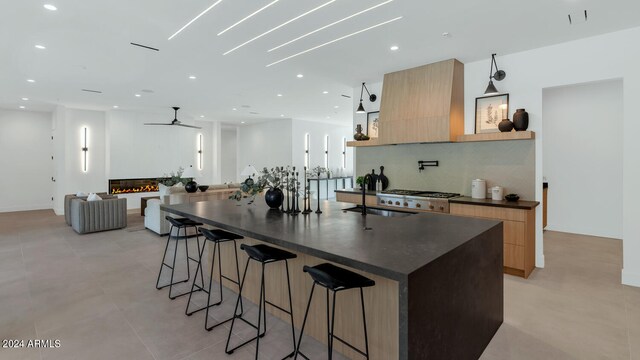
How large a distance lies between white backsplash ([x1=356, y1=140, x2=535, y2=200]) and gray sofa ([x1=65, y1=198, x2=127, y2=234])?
198 inches

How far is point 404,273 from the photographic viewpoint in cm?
141

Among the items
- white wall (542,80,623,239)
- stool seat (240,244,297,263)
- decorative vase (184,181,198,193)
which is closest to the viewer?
stool seat (240,244,297,263)

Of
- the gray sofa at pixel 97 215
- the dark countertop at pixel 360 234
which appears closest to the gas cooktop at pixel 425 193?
the dark countertop at pixel 360 234

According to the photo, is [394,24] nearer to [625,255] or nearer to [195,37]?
[195,37]

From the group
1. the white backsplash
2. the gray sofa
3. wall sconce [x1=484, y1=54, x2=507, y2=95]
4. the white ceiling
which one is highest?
the white ceiling

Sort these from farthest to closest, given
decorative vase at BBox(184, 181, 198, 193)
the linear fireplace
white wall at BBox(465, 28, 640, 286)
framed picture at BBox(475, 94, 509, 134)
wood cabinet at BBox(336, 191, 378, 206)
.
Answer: the linear fireplace, decorative vase at BBox(184, 181, 198, 193), wood cabinet at BBox(336, 191, 378, 206), framed picture at BBox(475, 94, 509, 134), white wall at BBox(465, 28, 640, 286)

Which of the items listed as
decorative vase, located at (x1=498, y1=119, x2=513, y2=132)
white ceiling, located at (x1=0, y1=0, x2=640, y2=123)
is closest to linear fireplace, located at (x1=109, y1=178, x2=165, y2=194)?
white ceiling, located at (x1=0, y1=0, x2=640, y2=123)

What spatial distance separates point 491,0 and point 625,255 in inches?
130

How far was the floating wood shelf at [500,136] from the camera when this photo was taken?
155 inches

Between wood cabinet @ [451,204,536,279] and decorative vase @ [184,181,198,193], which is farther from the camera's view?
decorative vase @ [184,181,198,193]

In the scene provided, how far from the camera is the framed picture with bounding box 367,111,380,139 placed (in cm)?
561

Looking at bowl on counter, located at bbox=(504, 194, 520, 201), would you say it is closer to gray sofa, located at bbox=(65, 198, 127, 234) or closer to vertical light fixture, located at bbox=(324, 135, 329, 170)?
gray sofa, located at bbox=(65, 198, 127, 234)

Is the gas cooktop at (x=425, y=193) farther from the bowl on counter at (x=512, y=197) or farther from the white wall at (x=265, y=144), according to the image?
the white wall at (x=265, y=144)

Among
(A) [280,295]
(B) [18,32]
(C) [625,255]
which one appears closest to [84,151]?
(B) [18,32]
